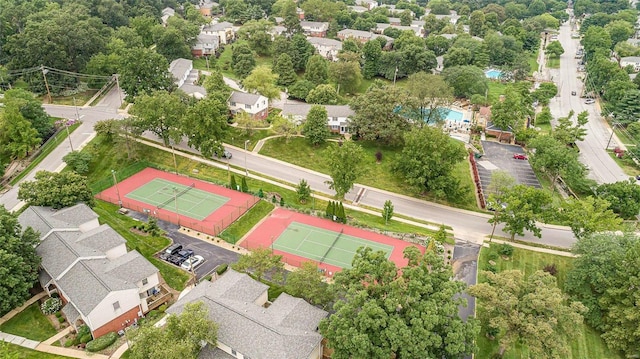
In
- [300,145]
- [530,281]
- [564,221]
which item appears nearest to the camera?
[530,281]

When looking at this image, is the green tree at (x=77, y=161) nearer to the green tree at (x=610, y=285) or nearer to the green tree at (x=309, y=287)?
the green tree at (x=309, y=287)

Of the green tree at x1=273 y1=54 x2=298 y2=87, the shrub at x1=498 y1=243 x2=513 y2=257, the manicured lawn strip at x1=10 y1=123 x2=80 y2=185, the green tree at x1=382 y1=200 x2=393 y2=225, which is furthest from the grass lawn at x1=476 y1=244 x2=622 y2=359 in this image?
the green tree at x1=273 y1=54 x2=298 y2=87

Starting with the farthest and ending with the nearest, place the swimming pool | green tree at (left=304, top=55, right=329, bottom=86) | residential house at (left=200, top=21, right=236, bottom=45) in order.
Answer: residential house at (left=200, top=21, right=236, bottom=45) < the swimming pool < green tree at (left=304, top=55, right=329, bottom=86)

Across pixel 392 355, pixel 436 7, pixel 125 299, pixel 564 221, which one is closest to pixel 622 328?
pixel 564 221

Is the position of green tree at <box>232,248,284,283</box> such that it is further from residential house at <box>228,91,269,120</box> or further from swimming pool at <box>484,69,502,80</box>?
swimming pool at <box>484,69,502,80</box>

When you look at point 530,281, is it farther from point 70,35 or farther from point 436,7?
point 436,7
